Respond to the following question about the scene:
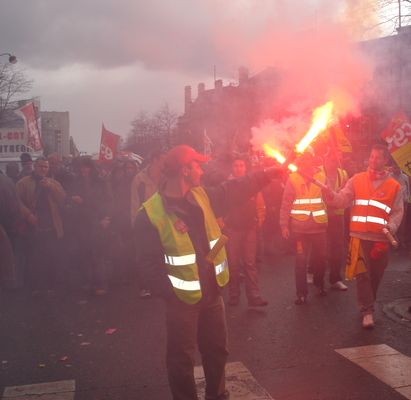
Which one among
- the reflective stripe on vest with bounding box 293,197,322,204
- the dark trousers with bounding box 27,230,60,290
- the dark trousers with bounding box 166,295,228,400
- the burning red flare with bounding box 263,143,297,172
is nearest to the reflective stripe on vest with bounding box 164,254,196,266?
the dark trousers with bounding box 166,295,228,400

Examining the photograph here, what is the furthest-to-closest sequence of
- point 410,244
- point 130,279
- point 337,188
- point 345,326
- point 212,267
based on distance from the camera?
point 410,244
point 130,279
point 337,188
point 345,326
point 212,267

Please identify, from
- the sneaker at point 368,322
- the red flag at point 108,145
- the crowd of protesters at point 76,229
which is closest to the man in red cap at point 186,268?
the sneaker at point 368,322

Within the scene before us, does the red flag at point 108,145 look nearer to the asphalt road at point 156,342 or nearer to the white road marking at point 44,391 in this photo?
the asphalt road at point 156,342

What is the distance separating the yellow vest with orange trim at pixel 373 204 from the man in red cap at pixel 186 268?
257 cm

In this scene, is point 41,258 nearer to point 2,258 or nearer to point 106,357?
point 2,258

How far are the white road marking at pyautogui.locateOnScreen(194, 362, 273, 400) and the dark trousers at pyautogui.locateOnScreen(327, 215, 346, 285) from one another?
3257mm

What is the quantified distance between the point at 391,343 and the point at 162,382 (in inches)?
94.6

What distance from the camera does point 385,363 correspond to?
4914 mm

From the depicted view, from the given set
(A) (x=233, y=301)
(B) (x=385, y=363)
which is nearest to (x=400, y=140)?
(A) (x=233, y=301)

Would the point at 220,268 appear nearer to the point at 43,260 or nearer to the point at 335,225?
the point at 335,225

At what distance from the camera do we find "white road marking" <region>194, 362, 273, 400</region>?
4336mm

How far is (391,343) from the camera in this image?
5484mm

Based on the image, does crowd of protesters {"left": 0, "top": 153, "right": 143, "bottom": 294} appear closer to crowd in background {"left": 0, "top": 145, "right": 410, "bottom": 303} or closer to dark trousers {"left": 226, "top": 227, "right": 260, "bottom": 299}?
crowd in background {"left": 0, "top": 145, "right": 410, "bottom": 303}

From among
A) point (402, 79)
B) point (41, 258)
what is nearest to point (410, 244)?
point (402, 79)
